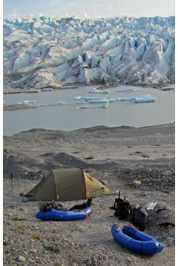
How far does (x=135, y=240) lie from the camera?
519 cm

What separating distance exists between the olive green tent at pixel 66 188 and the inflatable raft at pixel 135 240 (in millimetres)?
2721

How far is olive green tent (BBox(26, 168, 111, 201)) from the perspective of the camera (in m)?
8.16

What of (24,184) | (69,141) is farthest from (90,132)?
(24,184)

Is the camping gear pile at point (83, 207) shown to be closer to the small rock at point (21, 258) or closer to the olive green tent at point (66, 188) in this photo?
the olive green tent at point (66, 188)

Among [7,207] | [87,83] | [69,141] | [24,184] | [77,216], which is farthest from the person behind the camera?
[87,83]

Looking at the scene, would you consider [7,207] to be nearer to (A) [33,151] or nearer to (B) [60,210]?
(B) [60,210]

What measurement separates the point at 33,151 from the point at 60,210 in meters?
7.35

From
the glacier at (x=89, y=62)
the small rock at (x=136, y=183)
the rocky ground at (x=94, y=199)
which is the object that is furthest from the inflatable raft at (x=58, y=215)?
the glacier at (x=89, y=62)

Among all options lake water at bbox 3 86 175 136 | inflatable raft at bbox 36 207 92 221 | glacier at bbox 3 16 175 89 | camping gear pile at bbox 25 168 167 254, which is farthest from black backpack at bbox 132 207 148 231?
glacier at bbox 3 16 175 89

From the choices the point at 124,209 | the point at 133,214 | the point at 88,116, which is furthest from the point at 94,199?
the point at 88,116

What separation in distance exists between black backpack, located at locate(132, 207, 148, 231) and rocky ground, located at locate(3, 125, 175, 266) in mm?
197

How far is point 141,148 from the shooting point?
46.2 ft

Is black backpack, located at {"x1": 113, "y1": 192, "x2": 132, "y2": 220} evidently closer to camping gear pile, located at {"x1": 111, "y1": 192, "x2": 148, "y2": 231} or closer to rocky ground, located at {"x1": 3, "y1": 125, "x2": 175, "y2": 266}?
camping gear pile, located at {"x1": 111, "y1": 192, "x2": 148, "y2": 231}

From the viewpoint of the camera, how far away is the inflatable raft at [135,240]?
16.6 ft
